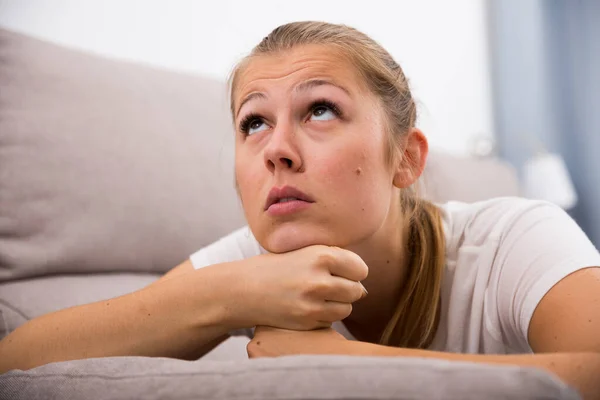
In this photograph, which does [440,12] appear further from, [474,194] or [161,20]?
[161,20]

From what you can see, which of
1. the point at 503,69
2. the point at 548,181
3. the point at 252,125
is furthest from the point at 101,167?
the point at 503,69

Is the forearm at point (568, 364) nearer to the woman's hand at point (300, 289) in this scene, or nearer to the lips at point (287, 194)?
the woman's hand at point (300, 289)

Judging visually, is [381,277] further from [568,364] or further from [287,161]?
[568,364]

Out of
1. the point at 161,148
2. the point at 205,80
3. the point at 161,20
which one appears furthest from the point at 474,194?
the point at 161,20

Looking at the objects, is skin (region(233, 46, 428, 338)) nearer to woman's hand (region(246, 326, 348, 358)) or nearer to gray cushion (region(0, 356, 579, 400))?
woman's hand (region(246, 326, 348, 358))

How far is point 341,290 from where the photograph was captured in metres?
0.83

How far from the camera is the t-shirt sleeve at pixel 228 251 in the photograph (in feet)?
3.82

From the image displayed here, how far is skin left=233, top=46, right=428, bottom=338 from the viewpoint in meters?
0.89

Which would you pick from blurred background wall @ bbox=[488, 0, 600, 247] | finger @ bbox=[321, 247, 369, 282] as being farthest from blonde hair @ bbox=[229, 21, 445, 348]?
blurred background wall @ bbox=[488, 0, 600, 247]

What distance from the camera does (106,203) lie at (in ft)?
4.17

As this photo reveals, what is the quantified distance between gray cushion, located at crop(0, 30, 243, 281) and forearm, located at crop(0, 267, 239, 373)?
1.02 feet

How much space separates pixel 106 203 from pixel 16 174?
0.19 m

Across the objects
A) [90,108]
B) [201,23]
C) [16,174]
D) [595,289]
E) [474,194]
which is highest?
[201,23]

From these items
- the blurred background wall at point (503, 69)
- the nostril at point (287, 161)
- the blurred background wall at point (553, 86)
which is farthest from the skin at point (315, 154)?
the blurred background wall at point (553, 86)
